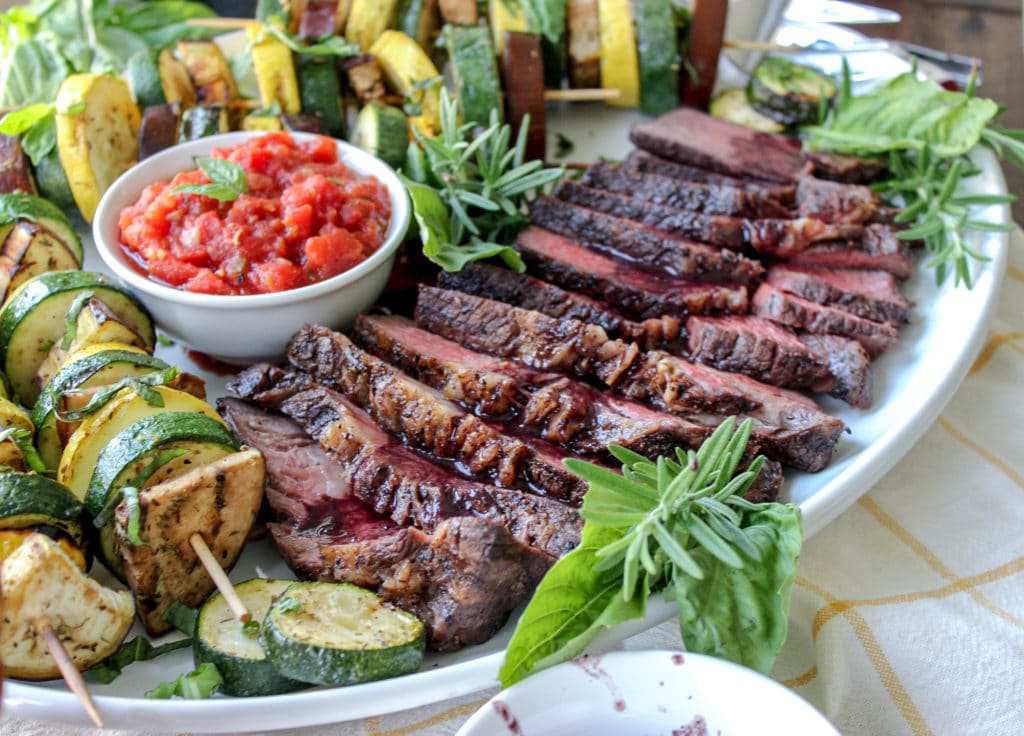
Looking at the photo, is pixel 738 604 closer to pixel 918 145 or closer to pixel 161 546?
pixel 161 546

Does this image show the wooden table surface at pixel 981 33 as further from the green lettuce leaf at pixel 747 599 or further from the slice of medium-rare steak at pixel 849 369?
the green lettuce leaf at pixel 747 599

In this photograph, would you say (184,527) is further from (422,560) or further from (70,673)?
(422,560)

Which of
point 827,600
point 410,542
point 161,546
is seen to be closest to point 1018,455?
point 827,600

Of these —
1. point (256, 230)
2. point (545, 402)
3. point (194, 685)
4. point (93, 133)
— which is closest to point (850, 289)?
point (545, 402)

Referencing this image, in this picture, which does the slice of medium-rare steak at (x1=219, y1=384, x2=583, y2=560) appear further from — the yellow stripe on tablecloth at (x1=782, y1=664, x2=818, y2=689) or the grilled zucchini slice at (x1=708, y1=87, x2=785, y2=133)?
the grilled zucchini slice at (x1=708, y1=87, x2=785, y2=133)

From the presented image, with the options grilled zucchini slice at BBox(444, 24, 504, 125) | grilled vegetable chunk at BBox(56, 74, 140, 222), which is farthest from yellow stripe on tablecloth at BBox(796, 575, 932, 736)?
grilled vegetable chunk at BBox(56, 74, 140, 222)
